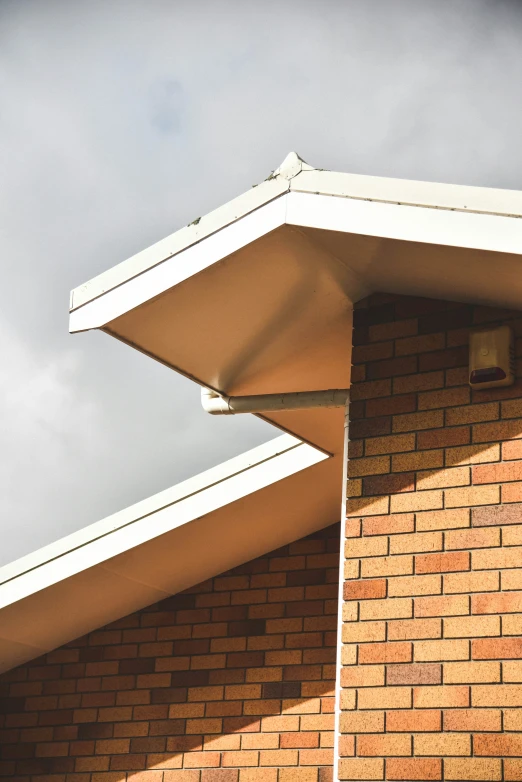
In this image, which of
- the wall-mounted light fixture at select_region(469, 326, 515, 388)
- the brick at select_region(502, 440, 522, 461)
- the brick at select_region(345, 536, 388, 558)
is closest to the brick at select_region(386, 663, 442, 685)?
the brick at select_region(345, 536, 388, 558)

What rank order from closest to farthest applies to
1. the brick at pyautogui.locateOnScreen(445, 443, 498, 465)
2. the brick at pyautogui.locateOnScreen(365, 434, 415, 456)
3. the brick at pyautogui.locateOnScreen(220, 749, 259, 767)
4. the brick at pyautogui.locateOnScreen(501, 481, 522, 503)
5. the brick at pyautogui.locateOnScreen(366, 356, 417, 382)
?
1. the brick at pyautogui.locateOnScreen(501, 481, 522, 503)
2. the brick at pyautogui.locateOnScreen(445, 443, 498, 465)
3. the brick at pyautogui.locateOnScreen(365, 434, 415, 456)
4. the brick at pyautogui.locateOnScreen(366, 356, 417, 382)
5. the brick at pyautogui.locateOnScreen(220, 749, 259, 767)

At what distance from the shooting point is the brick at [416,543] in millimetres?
4504

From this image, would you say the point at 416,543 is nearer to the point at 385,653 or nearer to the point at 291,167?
the point at 385,653

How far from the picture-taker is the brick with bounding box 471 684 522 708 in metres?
4.09

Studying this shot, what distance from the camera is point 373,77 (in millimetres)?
11914

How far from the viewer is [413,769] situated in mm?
4172

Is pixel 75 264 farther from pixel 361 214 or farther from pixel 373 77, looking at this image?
pixel 361 214

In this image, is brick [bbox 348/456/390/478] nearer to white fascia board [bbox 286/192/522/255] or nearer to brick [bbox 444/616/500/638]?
brick [bbox 444/616/500/638]

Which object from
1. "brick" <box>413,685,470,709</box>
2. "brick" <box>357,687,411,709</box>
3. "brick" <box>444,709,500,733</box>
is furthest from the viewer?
"brick" <box>357,687,411,709</box>

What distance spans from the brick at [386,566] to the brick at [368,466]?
389 mm

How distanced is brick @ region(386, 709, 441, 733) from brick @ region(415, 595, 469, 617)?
38 cm

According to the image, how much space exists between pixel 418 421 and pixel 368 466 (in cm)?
29

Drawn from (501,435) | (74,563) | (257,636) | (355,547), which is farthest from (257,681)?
(501,435)

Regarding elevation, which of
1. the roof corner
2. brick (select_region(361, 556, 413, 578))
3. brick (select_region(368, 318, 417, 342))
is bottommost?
brick (select_region(361, 556, 413, 578))
